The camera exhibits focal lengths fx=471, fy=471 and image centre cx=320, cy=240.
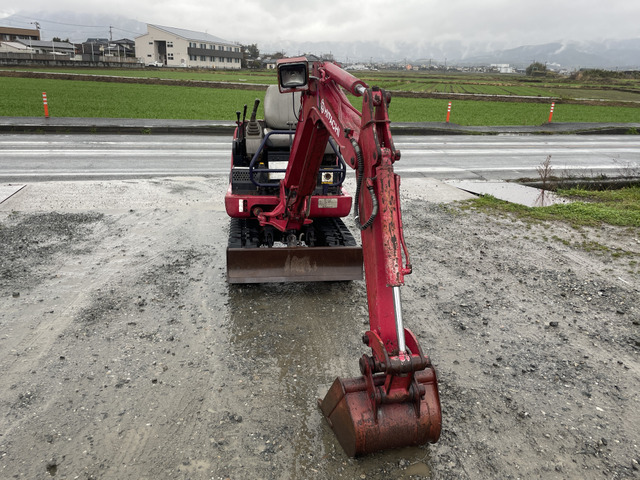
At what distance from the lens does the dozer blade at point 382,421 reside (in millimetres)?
3291

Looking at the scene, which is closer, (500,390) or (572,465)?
(572,465)

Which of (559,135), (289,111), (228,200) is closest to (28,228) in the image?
(228,200)

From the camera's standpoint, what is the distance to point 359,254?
19.8ft

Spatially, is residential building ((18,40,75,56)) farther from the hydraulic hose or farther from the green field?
the hydraulic hose

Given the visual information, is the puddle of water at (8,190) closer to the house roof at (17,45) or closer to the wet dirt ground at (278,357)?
the wet dirt ground at (278,357)

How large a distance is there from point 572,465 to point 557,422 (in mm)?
464

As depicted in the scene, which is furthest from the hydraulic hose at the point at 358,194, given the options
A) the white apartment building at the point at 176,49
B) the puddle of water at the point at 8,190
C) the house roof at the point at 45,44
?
the house roof at the point at 45,44

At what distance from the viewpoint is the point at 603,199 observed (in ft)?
36.1

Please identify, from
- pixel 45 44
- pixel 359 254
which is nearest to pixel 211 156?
pixel 359 254

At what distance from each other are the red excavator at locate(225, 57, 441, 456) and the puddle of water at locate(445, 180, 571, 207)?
19.5ft

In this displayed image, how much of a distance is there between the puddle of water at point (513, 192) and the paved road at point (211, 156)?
89cm

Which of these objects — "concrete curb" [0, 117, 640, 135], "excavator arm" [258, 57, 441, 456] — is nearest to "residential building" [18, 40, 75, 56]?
"concrete curb" [0, 117, 640, 135]

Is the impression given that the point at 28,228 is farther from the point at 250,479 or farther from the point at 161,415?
the point at 250,479

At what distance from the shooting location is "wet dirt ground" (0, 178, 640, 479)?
3.53 metres
